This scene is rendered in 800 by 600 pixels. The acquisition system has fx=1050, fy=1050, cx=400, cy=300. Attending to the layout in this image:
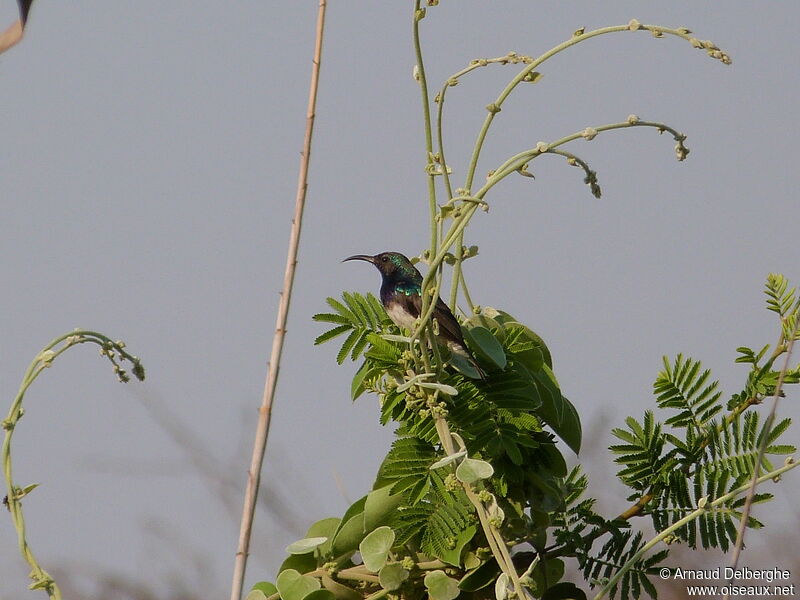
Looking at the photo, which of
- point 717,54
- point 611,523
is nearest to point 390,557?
point 611,523

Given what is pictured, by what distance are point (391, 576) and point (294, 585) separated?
6.7 inches

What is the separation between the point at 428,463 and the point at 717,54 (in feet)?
2.68

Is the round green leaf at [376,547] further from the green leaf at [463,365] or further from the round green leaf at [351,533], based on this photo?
the green leaf at [463,365]

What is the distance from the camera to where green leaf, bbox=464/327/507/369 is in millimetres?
1762

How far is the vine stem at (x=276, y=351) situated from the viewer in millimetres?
1336

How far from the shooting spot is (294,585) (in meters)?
1.80

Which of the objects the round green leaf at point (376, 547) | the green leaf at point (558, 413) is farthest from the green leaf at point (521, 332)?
the round green leaf at point (376, 547)

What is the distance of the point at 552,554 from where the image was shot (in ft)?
6.25

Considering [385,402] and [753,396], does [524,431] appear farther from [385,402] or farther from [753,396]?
[753,396]

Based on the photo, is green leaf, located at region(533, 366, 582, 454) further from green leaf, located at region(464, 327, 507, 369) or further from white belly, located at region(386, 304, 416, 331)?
white belly, located at region(386, 304, 416, 331)

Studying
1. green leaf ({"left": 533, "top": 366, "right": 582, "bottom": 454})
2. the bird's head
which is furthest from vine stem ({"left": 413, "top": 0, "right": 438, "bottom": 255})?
the bird's head

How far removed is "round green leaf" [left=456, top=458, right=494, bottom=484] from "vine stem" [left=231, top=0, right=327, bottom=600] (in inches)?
14.5

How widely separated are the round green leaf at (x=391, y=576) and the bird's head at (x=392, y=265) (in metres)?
1.50

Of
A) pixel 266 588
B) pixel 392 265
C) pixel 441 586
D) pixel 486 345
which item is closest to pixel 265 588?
pixel 266 588
